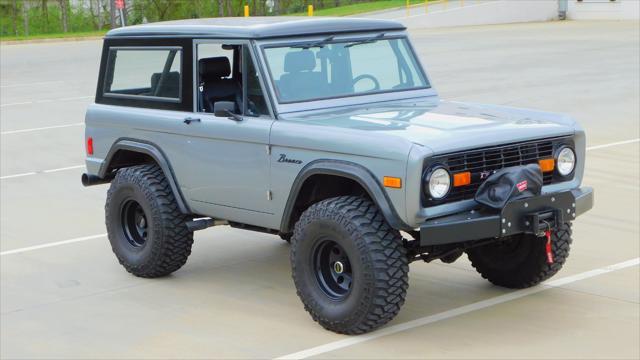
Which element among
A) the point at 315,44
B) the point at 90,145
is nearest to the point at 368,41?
the point at 315,44

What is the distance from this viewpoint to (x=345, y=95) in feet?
25.3

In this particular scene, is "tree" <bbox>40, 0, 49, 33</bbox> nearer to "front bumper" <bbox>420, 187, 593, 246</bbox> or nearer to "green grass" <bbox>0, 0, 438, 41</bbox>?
"green grass" <bbox>0, 0, 438, 41</bbox>

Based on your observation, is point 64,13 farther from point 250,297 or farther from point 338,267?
point 338,267

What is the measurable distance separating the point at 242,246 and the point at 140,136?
1524 millimetres

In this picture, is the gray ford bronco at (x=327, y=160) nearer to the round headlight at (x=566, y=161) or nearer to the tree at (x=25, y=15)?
the round headlight at (x=566, y=161)

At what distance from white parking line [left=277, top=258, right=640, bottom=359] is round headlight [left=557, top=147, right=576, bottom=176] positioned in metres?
0.97

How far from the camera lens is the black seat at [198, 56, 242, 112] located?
8031 millimetres

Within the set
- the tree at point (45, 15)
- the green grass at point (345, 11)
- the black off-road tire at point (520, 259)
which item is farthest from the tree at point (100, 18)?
the black off-road tire at point (520, 259)

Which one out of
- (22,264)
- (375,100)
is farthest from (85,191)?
(375,100)

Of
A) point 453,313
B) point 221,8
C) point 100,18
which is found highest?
point 453,313

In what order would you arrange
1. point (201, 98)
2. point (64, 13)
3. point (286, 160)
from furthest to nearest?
point (64, 13) < point (201, 98) < point (286, 160)

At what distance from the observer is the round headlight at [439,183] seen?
6.36 m

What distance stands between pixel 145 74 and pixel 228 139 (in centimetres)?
138

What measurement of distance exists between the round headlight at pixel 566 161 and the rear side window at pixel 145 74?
9.04 feet
